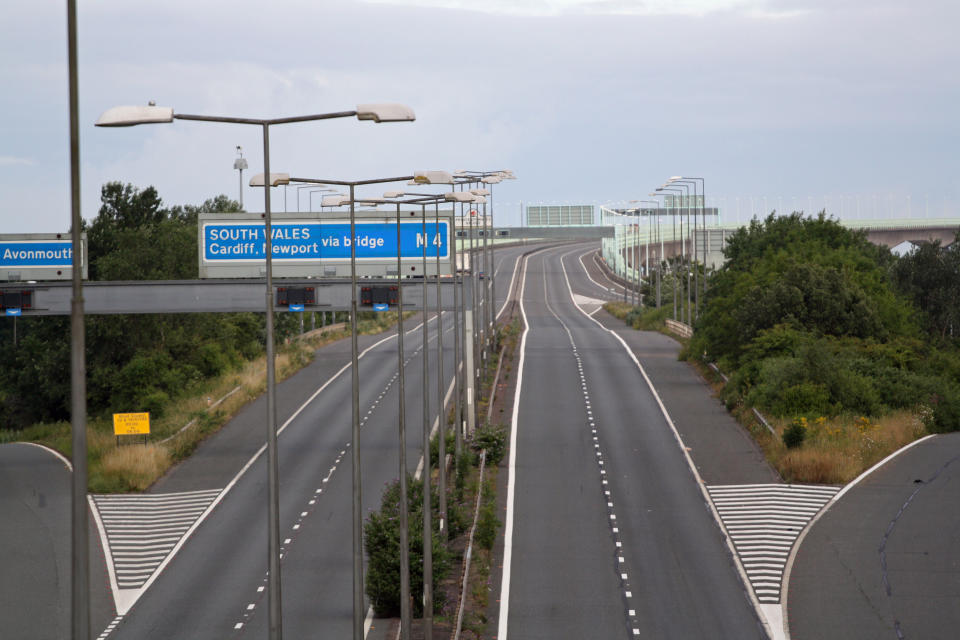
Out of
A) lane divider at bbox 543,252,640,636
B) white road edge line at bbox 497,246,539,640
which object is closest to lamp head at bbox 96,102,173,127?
white road edge line at bbox 497,246,539,640

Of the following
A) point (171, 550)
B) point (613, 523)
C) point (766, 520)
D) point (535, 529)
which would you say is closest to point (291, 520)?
point (171, 550)

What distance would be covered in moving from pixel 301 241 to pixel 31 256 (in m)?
10.7

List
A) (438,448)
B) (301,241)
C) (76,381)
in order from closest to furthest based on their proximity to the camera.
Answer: (76,381)
(301,241)
(438,448)

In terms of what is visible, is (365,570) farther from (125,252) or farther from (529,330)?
(529,330)

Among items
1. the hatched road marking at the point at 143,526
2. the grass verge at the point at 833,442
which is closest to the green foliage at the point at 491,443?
the hatched road marking at the point at 143,526

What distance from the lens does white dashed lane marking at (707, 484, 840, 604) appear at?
3306 centimetres

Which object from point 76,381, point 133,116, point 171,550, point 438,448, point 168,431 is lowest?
point 171,550

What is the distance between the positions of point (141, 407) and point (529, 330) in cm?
3990

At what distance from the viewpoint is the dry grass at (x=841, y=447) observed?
4409 centimetres

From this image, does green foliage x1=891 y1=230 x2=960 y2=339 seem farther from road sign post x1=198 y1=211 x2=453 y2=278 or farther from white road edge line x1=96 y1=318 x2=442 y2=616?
road sign post x1=198 y1=211 x2=453 y2=278

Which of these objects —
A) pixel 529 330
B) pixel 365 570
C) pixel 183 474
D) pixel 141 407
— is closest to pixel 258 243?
pixel 183 474

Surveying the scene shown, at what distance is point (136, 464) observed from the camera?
155 ft

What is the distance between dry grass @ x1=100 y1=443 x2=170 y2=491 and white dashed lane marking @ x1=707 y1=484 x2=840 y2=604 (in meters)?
21.2

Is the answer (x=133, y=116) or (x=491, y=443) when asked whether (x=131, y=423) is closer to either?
(x=491, y=443)
